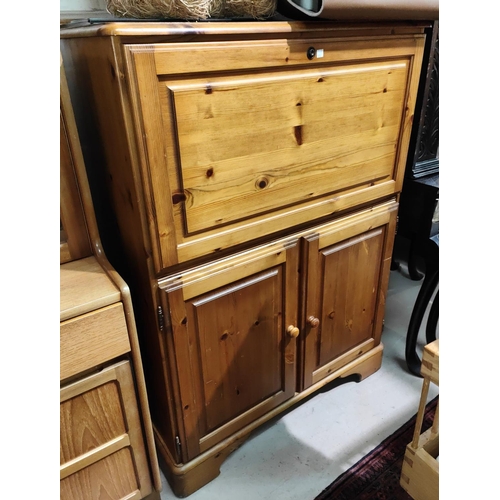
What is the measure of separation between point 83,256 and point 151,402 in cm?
49

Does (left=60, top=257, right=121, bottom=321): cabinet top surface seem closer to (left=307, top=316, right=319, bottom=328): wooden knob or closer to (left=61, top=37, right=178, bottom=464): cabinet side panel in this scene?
(left=61, top=37, right=178, bottom=464): cabinet side panel

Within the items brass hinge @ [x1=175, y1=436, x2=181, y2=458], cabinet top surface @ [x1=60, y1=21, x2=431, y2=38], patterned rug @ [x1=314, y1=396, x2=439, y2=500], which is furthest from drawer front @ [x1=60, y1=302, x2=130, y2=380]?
patterned rug @ [x1=314, y1=396, x2=439, y2=500]

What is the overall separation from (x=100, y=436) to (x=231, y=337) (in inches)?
14.7

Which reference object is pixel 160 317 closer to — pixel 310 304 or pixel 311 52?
pixel 310 304

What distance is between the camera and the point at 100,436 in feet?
3.04

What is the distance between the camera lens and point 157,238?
0.83 metres

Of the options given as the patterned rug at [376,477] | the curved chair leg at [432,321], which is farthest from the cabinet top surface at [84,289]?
the curved chair leg at [432,321]

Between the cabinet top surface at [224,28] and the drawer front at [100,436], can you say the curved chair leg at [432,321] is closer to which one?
the cabinet top surface at [224,28]

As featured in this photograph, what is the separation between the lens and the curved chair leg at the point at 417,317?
4.76 feet

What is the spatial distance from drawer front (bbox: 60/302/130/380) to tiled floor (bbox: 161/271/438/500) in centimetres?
61

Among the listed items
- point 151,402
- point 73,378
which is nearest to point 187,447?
point 151,402

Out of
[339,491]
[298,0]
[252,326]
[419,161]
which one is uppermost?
[298,0]

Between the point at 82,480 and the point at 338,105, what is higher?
the point at 338,105
